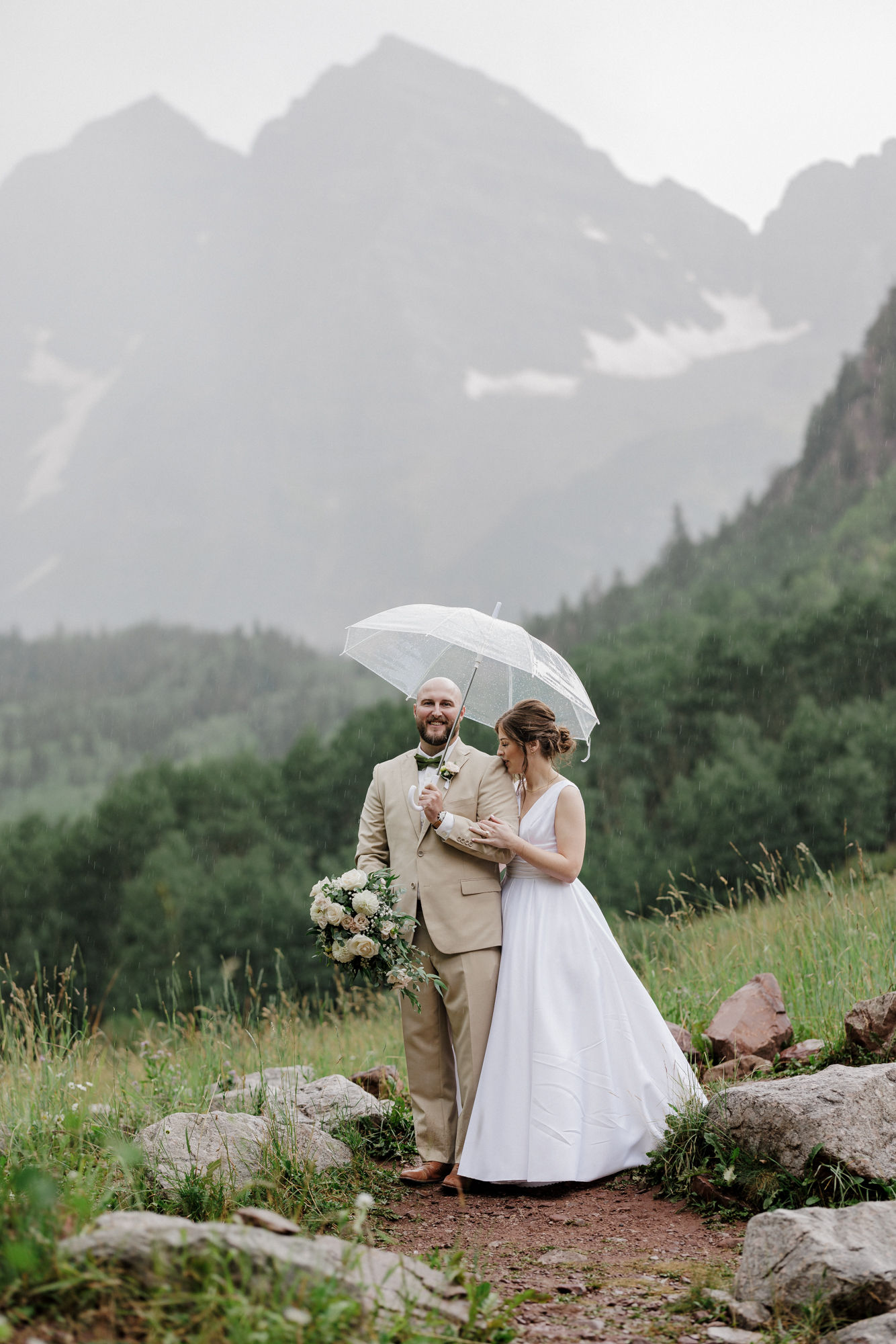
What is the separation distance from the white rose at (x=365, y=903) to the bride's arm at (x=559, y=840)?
521 millimetres

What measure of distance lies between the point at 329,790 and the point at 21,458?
170071 mm

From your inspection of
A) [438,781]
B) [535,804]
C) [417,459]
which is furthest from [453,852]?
[417,459]

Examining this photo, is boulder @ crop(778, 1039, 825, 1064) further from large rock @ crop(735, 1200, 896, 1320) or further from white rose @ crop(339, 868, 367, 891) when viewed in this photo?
white rose @ crop(339, 868, 367, 891)

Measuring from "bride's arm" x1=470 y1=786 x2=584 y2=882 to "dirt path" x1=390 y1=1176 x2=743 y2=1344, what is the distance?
1.30 m

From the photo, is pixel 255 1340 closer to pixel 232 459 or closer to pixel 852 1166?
pixel 852 1166

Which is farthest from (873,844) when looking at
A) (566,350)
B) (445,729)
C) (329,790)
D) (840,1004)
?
(566,350)

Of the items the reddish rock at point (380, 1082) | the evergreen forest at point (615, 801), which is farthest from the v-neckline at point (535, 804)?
the evergreen forest at point (615, 801)

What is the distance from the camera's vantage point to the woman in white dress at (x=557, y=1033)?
4457mm

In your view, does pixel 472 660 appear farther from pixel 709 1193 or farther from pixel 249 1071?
pixel 249 1071

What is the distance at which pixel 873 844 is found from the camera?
2534 centimetres

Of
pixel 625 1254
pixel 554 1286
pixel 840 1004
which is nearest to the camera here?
pixel 554 1286

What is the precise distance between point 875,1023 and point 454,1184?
196 centimetres

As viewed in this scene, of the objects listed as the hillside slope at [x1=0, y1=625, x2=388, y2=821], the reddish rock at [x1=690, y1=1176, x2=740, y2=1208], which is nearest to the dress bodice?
the reddish rock at [x1=690, y1=1176, x2=740, y2=1208]

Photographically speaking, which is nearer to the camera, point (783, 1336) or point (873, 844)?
point (783, 1336)
